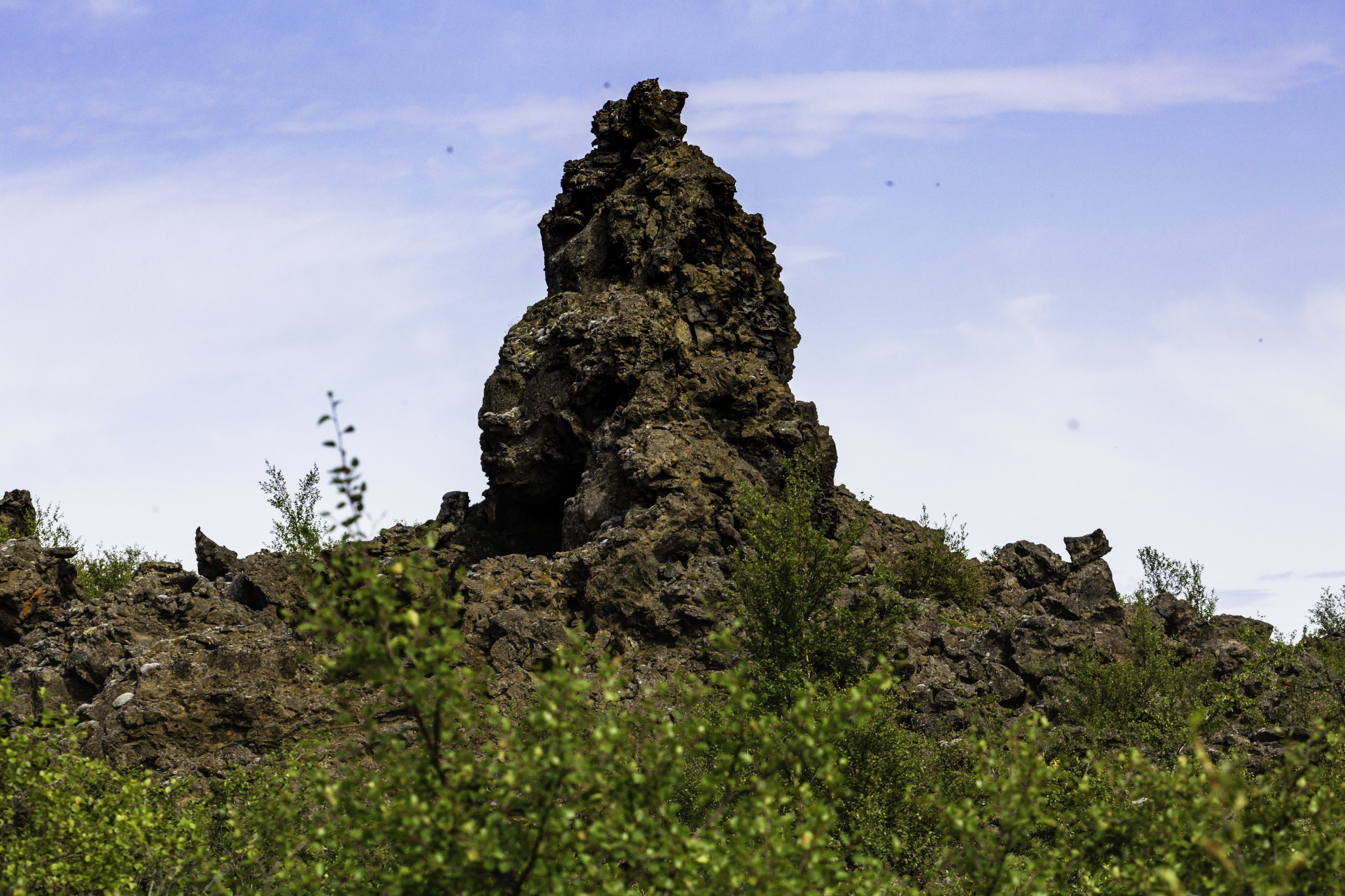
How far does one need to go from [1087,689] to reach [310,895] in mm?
30427

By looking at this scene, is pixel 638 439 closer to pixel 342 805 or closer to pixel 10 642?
pixel 10 642

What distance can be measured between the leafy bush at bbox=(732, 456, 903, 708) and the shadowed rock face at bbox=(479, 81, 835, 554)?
42.3 feet

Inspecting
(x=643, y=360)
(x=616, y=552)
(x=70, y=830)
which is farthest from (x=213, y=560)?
(x=70, y=830)

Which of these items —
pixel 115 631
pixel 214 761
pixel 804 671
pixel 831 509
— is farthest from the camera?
pixel 831 509

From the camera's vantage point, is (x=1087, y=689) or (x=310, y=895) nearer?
(x=310, y=895)

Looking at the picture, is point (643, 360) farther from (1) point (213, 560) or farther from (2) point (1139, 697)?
(2) point (1139, 697)

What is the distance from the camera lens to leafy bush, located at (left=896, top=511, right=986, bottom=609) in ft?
164

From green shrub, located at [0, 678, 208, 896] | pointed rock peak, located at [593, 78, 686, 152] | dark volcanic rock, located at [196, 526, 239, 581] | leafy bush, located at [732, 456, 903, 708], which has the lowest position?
green shrub, located at [0, 678, 208, 896]

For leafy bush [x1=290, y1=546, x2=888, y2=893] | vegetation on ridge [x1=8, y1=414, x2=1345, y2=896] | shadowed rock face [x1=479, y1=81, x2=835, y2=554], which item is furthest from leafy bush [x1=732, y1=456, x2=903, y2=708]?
leafy bush [x1=290, y1=546, x2=888, y2=893]

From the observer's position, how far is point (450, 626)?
28.4 ft

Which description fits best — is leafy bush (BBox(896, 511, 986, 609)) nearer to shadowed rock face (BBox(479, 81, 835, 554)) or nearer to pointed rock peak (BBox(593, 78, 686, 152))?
shadowed rock face (BBox(479, 81, 835, 554))

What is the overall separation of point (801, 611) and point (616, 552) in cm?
1426

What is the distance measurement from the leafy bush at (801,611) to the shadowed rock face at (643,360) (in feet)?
42.3

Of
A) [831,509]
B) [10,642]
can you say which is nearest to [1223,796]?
[831,509]
